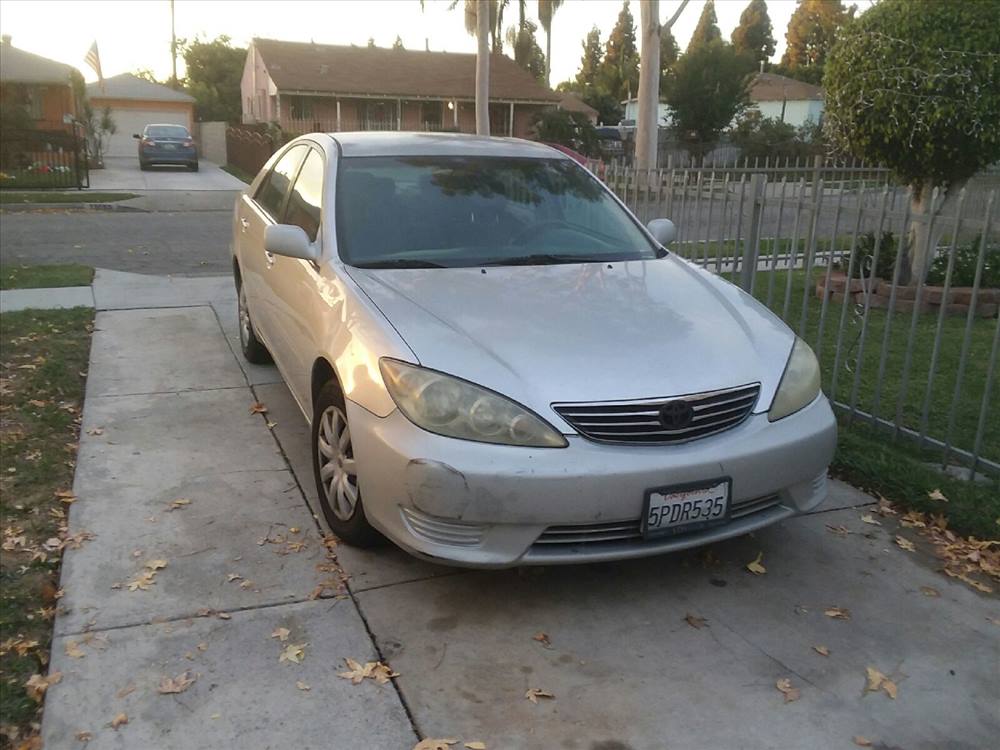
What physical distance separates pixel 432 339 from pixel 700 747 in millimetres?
1651

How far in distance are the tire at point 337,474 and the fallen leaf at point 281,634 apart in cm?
54

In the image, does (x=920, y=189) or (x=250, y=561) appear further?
(x=920, y=189)

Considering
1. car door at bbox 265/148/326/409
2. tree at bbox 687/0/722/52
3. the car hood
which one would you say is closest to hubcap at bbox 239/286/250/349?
car door at bbox 265/148/326/409

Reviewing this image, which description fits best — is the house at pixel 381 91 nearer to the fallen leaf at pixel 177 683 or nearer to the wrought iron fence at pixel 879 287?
the wrought iron fence at pixel 879 287

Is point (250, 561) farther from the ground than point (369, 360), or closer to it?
closer to it

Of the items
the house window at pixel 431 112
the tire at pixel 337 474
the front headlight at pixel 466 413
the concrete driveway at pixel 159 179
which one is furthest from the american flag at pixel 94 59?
the front headlight at pixel 466 413

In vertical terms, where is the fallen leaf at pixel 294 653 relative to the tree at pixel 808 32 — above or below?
below

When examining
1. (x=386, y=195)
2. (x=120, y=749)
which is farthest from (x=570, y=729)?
(x=386, y=195)

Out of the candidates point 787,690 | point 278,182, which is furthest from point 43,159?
point 787,690

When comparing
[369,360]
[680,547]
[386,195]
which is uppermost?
[386,195]

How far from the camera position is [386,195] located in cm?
458

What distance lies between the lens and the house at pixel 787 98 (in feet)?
171

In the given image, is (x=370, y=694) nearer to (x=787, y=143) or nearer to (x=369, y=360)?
(x=369, y=360)

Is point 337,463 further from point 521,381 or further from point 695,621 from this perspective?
point 695,621
